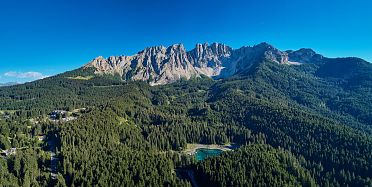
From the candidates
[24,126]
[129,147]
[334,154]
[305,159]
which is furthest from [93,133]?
[334,154]

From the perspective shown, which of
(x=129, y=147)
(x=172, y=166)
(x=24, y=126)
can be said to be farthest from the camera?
(x=24, y=126)

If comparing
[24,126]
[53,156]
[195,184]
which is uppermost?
[24,126]

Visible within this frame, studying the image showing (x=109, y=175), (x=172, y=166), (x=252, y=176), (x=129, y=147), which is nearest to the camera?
(x=109, y=175)

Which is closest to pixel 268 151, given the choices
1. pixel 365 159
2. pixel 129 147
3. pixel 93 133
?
pixel 365 159

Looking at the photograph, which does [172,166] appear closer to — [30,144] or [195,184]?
[195,184]

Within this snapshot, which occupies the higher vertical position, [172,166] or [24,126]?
[24,126]

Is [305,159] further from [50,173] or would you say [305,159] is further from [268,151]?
[50,173]

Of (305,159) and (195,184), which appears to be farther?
(305,159)

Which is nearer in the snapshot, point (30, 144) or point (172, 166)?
point (172, 166)

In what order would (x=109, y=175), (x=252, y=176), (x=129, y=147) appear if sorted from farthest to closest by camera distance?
(x=129, y=147) < (x=252, y=176) < (x=109, y=175)
